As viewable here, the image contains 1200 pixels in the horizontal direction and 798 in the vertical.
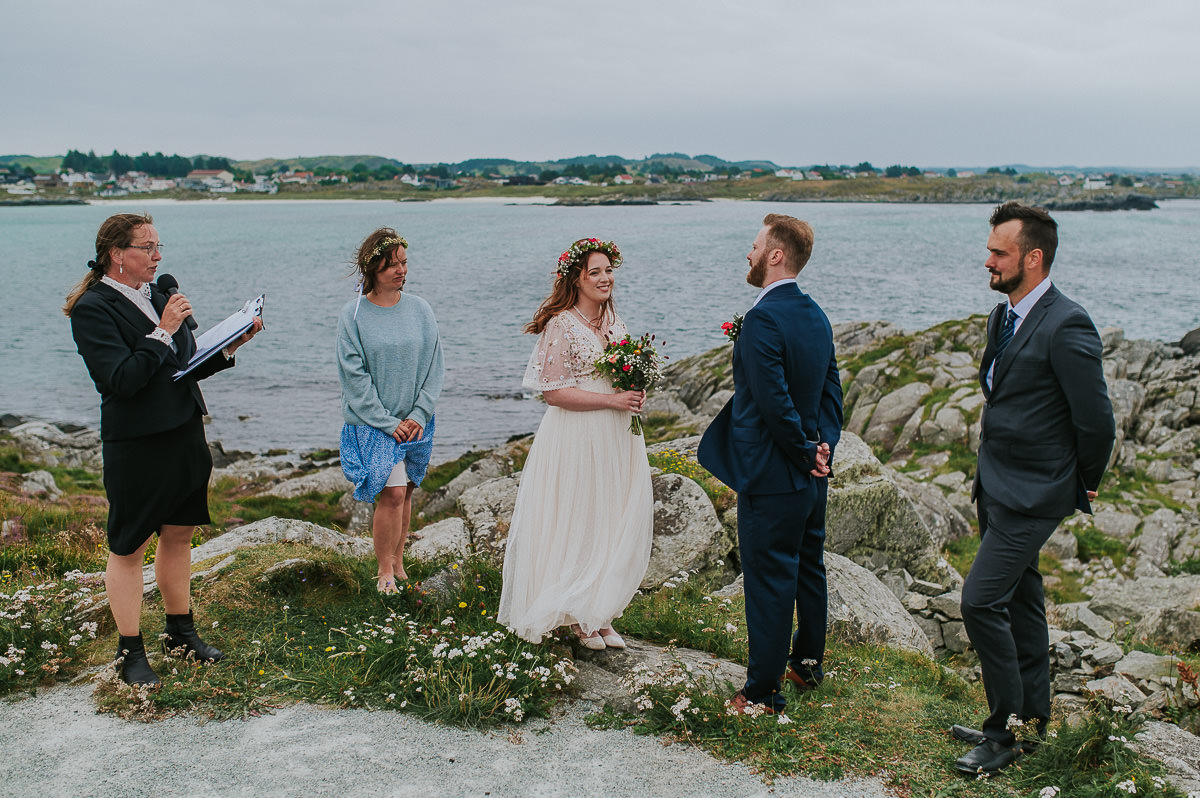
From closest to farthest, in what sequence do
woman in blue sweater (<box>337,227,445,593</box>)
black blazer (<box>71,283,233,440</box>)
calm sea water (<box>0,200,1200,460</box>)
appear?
black blazer (<box>71,283,233,440</box>)
woman in blue sweater (<box>337,227,445,593</box>)
calm sea water (<box>0,200,1200,460</box>)

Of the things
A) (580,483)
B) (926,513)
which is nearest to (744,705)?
(580,483)

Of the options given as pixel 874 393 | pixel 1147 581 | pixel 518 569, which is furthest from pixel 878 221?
pixel 518 569

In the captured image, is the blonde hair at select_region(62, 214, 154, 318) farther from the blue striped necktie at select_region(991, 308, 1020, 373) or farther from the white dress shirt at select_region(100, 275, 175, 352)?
the blue striped necktie at select_region(991, 308, 1020, 373)

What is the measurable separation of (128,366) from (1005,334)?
17.4 ft

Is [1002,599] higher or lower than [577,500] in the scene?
lower

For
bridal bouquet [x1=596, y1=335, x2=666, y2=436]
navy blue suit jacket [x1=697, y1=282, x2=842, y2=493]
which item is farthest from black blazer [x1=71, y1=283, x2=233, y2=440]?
navy blue suit jacket [x1=697, y1=282, x2=842, y2=493]

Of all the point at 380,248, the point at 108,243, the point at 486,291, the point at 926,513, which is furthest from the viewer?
the point at 486,291

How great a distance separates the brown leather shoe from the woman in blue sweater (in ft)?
9.87

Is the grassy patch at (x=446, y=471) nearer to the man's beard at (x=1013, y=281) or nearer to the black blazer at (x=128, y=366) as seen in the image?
the black blazer at (x=128, y=366)

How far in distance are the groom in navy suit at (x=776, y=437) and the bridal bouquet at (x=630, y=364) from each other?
2.36ft

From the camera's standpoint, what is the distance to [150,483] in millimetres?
5477

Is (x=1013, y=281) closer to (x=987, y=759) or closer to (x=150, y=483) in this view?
(x=987, y=759)

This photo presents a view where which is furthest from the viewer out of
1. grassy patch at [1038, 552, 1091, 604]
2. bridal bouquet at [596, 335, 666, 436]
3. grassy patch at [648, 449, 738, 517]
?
grassy patch at [1038, 552, 1091, 604]

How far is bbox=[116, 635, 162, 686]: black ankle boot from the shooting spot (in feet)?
18.1
